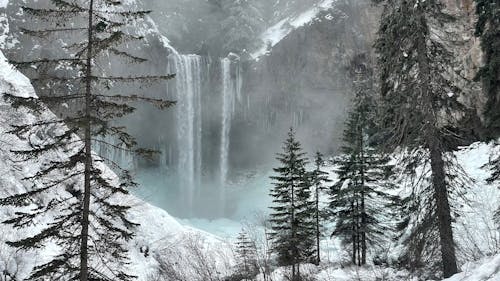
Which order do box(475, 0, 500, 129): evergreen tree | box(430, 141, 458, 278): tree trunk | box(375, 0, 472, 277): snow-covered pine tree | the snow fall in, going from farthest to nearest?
the snow → box(475, 0, 500, 129): evergreen tree → box(375, 0, 472, 277): snow-covered pine tree → box(430, 141, 458, 278): tree trunk

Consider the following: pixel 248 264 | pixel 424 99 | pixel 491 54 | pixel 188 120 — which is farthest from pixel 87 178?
pixel 188 120

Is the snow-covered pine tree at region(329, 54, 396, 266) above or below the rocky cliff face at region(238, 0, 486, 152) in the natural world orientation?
below

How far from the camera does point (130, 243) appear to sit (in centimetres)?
2053

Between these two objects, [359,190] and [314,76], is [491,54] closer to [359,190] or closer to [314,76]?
[359,190]

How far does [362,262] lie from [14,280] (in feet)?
63.9

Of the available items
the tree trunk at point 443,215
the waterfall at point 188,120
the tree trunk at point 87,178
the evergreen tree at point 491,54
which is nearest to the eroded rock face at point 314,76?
the waterfall at point 188,120

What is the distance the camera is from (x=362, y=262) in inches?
1051

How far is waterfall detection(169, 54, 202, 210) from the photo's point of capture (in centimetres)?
4994

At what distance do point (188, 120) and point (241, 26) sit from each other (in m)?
13.0

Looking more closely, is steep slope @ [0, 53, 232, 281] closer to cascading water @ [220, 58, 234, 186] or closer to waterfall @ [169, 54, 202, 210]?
waterfall @ [169, 54, 202, 210]

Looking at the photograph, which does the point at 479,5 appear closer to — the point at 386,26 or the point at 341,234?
the point at 386,26

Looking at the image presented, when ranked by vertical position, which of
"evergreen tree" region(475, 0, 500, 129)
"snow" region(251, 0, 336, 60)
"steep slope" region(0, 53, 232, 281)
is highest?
"snow" region(251, 0, 336, 60)

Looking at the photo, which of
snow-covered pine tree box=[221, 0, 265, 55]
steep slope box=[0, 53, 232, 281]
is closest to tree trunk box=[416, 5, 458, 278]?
steep slope box=[0, 53, 232, 281]

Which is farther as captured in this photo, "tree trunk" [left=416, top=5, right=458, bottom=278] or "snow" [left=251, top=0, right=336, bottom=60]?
"snow" [left=251, top=0, right=336, bottom=60]
